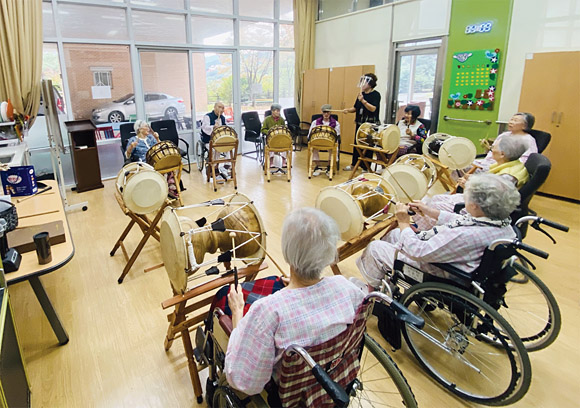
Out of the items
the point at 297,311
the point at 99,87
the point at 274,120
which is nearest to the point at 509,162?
the point at 297,311

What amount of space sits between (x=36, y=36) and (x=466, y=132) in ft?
21.6

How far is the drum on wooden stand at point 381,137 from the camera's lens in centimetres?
511

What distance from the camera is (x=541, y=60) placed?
16.2 ft

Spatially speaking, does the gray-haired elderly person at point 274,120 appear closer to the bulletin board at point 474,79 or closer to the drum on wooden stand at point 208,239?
the bulletin board at point 474,79

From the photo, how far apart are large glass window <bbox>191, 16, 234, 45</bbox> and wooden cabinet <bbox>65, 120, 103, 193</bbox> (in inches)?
104

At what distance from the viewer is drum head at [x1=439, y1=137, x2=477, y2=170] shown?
431cm

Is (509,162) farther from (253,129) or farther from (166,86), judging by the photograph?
(166,86)

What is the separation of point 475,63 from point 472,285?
199 inches

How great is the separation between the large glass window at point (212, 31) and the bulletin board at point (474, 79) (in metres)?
4.21

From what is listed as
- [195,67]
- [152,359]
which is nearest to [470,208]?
[152,359]

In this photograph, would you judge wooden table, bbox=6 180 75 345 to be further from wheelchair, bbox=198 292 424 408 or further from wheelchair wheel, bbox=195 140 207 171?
wheelchair wheel, bbox=195 140 207 171

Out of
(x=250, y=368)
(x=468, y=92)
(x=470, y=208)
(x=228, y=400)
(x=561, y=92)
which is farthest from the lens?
(x=468, y=92)

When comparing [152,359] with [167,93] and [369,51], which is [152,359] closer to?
[167,93]

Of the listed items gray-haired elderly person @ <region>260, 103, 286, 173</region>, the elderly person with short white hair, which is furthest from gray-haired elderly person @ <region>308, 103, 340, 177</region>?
the elderly person with short white hair
